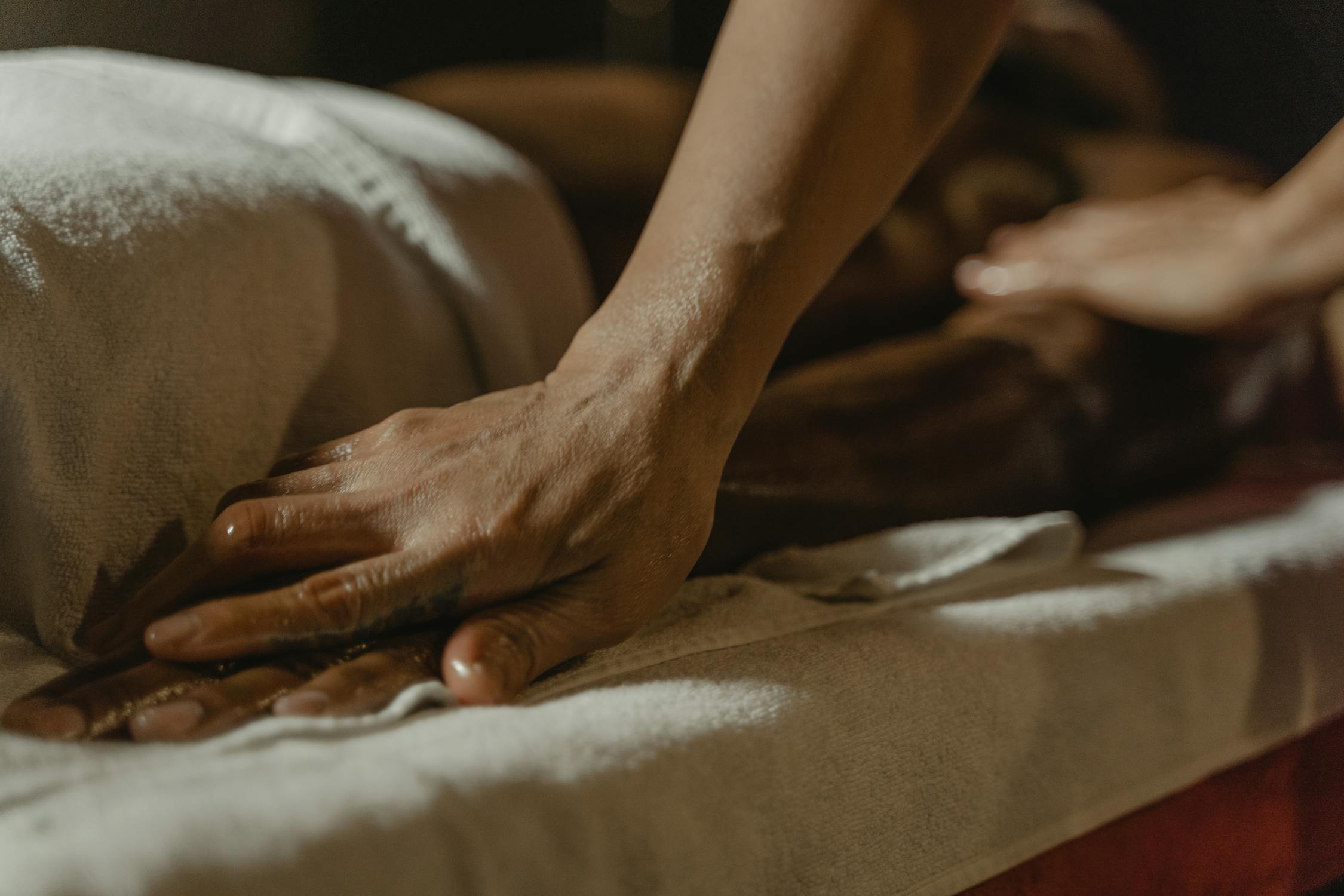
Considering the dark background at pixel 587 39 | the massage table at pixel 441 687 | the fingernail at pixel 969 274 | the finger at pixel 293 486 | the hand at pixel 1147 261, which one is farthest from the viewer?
the fingernail at pixel 969 274

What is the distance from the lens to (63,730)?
35 cm

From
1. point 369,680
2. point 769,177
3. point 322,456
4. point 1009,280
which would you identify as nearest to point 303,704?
point 369,680

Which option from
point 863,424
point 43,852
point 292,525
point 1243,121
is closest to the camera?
point 43,852

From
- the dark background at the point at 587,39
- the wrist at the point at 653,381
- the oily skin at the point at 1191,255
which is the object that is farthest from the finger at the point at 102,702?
the oily skin at the point at 1191,255

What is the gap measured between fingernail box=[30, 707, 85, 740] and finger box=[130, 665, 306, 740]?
2 centimetres

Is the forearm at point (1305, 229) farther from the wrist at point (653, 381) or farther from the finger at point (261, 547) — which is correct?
the finger at point (261, 547)

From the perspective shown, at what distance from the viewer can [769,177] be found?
0.54 metres

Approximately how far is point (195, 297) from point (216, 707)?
237mm

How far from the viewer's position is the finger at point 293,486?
0.44 meters

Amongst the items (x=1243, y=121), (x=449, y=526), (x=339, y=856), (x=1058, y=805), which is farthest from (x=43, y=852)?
(x=1243, y=121)

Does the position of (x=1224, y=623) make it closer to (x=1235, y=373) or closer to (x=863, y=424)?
(x=863, y=424)

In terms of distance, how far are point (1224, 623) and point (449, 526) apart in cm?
51

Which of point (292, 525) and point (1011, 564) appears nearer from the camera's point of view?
point (292, 525)

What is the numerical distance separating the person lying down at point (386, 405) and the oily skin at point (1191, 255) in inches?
1.8
